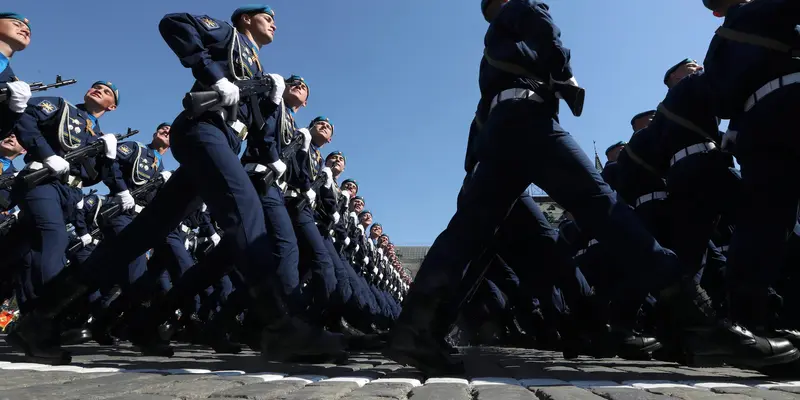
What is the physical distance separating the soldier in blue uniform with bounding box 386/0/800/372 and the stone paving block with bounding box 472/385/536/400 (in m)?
0.45

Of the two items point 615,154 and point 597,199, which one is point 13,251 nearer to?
point 597,199

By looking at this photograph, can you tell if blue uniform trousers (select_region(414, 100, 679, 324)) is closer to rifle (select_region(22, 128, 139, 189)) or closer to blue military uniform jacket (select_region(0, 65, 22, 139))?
rifle (select_region(22, 128, 139, 189))

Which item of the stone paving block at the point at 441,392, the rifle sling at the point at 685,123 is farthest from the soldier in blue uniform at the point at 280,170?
the rifle sling at the point at 685,123

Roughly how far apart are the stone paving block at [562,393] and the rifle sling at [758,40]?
2.03m

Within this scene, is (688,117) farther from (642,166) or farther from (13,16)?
(13,16)

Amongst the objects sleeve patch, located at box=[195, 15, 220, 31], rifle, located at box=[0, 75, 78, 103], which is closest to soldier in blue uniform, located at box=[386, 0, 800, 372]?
sleeve patch, located at box=[195, 15, 220, 31]

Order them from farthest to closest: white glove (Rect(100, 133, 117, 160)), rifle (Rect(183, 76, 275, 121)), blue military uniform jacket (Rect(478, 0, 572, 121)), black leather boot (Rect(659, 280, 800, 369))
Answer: white glove (Rect(100, 133, 117, 160)), rifle (Rect(183, 76, 275, 121)), blue military uniform jacket (Rect(478, 0, 572, 121)), black leather boot (Rect(659, 280, 800, 369))

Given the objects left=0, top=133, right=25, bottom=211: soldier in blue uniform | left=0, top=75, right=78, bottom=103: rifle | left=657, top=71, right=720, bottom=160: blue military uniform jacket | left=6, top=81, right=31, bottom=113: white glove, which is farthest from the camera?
left=0, top=75, right=78, bottom=103: rifle

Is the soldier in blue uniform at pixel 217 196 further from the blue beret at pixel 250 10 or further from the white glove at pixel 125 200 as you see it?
the white glove at pixel 125 200

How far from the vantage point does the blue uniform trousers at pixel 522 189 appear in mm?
2643

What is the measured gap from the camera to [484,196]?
2885 mm

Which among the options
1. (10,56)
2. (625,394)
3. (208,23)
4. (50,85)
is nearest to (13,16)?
(10,56)

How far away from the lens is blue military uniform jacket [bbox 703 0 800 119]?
2865mm

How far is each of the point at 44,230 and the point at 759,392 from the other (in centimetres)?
446
